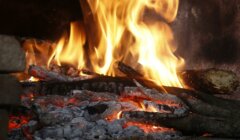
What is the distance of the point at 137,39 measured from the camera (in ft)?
16.0

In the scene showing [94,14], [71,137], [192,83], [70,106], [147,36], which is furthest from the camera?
[147,36]

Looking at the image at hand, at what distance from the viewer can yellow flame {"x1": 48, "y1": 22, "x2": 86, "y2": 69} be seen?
177 inches

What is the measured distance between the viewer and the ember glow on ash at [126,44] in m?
4.53

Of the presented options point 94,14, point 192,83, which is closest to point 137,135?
point 192,83

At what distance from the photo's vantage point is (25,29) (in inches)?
180

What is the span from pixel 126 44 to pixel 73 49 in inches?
26.1

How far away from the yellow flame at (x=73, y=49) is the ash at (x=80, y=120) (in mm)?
1257

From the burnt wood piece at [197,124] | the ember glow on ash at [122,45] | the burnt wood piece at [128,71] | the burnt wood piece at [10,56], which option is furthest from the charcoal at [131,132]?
the ember glow on ash at [122,45]

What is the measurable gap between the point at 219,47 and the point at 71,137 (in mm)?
2767

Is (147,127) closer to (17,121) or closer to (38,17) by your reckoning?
(17,121)

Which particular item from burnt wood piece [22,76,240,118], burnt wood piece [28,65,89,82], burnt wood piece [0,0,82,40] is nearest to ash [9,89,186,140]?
burnt wood piece [22,76,240,118]

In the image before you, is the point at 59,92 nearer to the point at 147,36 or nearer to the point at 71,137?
the point at 71,137

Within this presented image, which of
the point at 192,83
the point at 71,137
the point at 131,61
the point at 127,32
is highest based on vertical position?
the point at 127,32

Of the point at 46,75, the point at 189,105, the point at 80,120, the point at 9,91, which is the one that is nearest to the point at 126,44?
the point at 46,75
